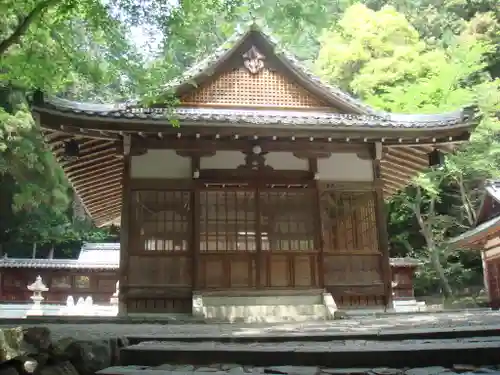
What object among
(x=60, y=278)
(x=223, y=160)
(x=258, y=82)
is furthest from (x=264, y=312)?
(x=60, y=278)

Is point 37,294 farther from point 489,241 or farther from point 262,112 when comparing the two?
point 489,241

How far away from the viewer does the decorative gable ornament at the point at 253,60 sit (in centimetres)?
1155

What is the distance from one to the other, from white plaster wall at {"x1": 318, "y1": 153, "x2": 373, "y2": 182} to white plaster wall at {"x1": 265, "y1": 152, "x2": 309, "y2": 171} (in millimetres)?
379

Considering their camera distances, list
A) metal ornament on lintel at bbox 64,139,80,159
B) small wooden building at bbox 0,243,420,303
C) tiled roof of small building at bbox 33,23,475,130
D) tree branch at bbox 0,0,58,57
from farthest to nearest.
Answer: small wooden building at bbox 0,243,420,303 → metal ornament on lintel at bbox 64,139,80,159 → tiled roof of small building at bbox 33,23,475,130 → tree branch at bbox 0,0,58,57

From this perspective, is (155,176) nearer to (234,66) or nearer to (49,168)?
(234,66)

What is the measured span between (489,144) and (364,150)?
13.7 meters

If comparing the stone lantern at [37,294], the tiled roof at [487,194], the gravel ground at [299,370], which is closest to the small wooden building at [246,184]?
the gravel ground at [299,370]

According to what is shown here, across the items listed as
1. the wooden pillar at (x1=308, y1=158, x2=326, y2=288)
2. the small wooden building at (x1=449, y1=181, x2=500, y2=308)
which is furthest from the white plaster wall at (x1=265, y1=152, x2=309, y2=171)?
the small wooden building at (x1=449, y1=181, x2=500, y2=308)

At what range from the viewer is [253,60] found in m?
11.6

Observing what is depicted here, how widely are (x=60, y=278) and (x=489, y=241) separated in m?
21.7

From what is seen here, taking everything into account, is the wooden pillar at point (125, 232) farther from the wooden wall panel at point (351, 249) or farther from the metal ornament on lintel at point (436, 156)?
the metal ornament on lintel at point (436, 156)

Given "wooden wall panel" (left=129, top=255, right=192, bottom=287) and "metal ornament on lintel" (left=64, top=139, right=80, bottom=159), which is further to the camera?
"metal ornament on lintel" (left=64, top=139, right=80, bottom=159)

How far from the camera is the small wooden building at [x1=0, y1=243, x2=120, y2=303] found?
1062 inches

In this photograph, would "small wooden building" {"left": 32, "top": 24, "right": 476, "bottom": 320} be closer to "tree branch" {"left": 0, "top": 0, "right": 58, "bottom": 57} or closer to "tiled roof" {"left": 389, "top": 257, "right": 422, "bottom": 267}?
"tree branch" {"left": 0, "top": 0, "right": 58, "bottom": 57}
